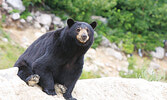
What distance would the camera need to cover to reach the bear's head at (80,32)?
416cm

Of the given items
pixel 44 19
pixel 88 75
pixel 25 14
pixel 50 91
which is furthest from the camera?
pixel 44 19

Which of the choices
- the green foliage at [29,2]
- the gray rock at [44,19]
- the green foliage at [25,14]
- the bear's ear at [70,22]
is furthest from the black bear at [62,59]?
the gray rock at [44,19]

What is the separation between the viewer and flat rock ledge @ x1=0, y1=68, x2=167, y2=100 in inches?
159

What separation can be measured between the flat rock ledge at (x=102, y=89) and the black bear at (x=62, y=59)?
0.64 feet

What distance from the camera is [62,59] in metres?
4.39

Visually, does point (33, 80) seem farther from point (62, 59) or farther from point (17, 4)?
point (17, 4)

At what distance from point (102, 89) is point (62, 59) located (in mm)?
1395

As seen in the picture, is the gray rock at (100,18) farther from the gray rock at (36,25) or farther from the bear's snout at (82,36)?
the bear's snout at (82,36)

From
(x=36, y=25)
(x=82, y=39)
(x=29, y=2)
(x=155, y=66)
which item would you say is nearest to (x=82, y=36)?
(x=82, y=39)

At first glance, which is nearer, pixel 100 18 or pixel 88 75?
pixel 88 75

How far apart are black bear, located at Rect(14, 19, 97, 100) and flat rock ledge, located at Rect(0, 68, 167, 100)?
0.64 feet

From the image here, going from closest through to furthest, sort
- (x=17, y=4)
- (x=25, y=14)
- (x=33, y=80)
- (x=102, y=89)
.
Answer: (x=33, y=80), (x=102, y=89), (x=17, y=4), (x=25, y=14)

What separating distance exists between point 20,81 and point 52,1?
7.57 m

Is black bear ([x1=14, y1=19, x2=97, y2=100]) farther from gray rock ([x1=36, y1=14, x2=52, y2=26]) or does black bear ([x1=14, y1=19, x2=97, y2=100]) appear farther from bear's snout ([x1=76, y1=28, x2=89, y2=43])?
gray rock ([x1=36, y1=14, x2=52, y2=26])
